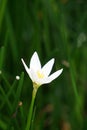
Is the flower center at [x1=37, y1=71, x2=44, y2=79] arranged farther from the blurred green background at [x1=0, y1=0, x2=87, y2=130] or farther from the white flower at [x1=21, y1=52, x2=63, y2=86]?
the blurred green background at [x1=0, y1=0, x2=87, y2=130]

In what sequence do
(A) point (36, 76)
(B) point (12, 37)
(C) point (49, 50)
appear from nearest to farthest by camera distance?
(A) point (36, 76) → (B) point (12, 37) → (C) point (49, 50)

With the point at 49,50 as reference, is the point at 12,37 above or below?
above

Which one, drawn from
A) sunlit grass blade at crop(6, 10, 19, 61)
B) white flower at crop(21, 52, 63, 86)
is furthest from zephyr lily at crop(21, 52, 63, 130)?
sunlit grass blade at crop(6, 10, 19, 61)

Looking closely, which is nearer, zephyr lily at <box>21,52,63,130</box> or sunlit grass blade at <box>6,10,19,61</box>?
zephyr lily at <box>21,52,63,130</box>

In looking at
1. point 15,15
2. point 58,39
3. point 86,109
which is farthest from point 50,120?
point 15,15

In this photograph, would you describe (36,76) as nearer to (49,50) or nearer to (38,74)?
(38,74)

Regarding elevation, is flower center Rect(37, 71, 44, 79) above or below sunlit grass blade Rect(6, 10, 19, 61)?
above

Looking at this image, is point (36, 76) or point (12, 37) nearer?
point (36, 76)

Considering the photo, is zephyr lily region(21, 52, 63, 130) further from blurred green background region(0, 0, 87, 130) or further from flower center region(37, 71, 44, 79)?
blurred green background region(0, 0, 87, 130)

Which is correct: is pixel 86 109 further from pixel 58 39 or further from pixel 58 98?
pixel 58 39

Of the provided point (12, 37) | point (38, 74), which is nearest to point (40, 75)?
point (38, 74)

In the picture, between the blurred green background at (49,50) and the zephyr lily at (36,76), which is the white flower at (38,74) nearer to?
the zephyr lily at (36,76)
